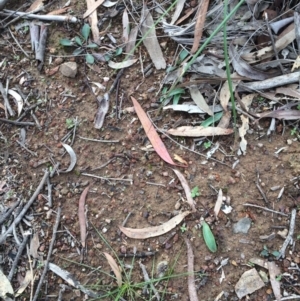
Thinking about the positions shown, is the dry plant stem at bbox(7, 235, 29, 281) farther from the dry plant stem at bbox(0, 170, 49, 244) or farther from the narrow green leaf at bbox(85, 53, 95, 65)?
the narrow green leaf at bbox(85, 53, 95, 65)

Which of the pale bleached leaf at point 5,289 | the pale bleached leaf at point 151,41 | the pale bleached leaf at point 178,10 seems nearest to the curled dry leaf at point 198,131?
the pale bleached leaf at point 151,41

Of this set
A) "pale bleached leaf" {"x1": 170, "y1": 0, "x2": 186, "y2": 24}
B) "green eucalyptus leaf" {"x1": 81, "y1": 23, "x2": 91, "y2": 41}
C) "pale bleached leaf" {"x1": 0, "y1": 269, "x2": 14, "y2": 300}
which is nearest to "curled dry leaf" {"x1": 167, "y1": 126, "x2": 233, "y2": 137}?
"pale bleached leaf" {"x1": 170, "y1": 0, "x2": 186, "y2": 24}

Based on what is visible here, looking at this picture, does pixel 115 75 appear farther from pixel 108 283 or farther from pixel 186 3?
pixel 108 283

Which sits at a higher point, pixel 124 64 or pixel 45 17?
pixel 45 17

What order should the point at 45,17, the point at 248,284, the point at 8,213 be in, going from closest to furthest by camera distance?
the point at 248,284 < the point at 8,213 < the point at 45,17

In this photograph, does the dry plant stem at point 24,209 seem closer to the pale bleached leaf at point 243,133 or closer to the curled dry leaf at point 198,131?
the curled dry leaf at point 198,131

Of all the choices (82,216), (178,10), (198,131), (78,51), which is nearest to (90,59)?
(78,51)

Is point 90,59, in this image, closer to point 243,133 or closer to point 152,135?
point 152,135
